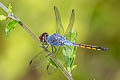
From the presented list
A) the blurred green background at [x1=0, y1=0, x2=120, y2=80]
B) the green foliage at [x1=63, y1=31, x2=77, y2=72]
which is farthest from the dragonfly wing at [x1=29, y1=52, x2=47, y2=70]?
the blurred green background at [x1=0, y1=0, x2=120, y2=80]

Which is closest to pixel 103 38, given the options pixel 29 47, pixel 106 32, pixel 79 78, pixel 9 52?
pixel 106 32

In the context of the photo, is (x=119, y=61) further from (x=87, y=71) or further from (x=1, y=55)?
(x=1, y=55)

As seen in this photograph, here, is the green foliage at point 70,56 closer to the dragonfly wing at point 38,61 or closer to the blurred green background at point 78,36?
the dragonfly wing at point 38,61

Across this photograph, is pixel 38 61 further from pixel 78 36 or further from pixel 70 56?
pixel 78 36

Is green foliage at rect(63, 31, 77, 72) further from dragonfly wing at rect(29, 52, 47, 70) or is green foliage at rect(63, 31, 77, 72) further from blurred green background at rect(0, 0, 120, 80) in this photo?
blurred green background at rect(0, 0, 120, 80)

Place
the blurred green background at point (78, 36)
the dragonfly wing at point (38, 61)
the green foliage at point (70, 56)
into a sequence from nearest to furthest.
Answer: the green foliage at point (70, 56) → the dragonfly wing at point (38, 61) → the blurred green background at point (78, 36)

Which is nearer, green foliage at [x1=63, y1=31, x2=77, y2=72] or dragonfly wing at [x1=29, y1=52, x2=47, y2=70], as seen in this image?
green foliage at [x1=63, y1=31, x2=77, y2=72]

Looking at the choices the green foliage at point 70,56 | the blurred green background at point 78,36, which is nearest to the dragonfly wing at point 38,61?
the green foliage at point 70,56

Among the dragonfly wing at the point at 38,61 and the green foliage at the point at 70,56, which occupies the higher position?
the green foliage at the point at 70,56

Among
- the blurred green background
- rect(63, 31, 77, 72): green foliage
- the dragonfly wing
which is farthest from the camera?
the blurred green background
